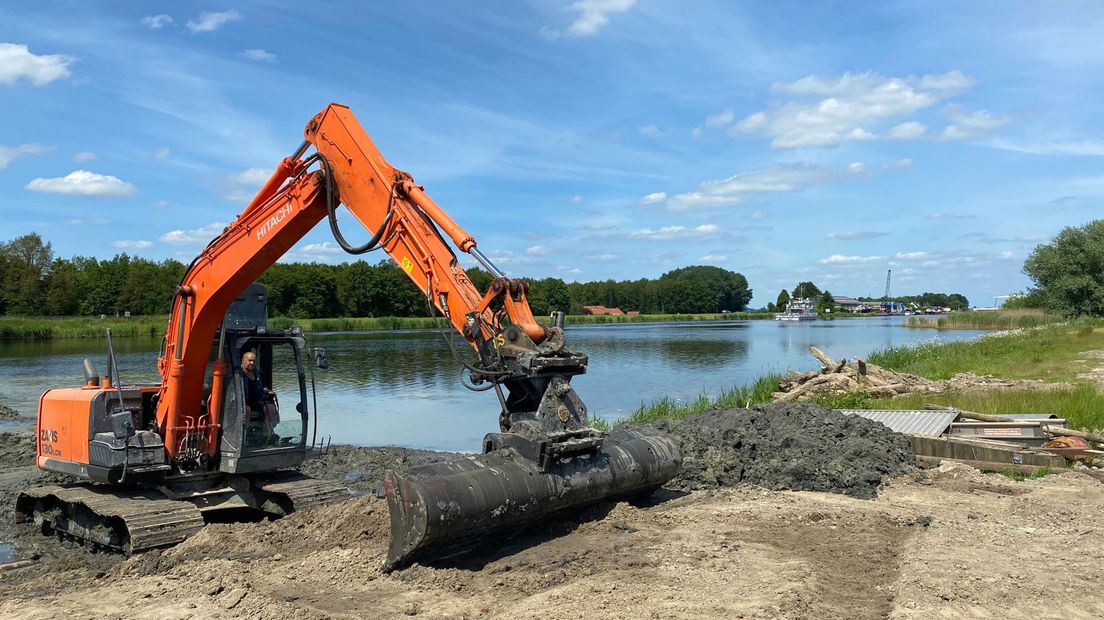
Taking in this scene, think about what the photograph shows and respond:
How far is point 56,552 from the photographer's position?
886 cm

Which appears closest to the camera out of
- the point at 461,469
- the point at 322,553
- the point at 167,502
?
the point at 461,469

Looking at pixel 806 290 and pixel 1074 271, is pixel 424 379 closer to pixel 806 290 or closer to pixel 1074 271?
pixel 1074 271

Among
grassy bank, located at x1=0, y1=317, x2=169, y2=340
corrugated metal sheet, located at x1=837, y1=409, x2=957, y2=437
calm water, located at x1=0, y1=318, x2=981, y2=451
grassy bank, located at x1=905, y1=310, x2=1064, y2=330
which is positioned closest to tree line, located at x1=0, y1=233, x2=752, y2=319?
grassy bank, located at x1=0, y1=317, x2=169, y2=340

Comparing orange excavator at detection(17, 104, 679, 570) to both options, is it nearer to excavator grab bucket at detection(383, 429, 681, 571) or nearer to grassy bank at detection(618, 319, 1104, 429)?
excavator grab bucket at detection(383, 429, 681, 571)

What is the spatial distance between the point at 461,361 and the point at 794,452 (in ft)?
17.4

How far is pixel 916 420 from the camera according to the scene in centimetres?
1361

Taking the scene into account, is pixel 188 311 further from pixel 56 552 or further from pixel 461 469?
pixel 461 469

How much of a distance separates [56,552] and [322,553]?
3.40 metres

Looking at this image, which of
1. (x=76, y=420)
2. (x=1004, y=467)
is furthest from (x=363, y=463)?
(x=1004, y=467)

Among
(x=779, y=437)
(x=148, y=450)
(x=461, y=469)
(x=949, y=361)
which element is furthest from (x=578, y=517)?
(x=949, y=361)

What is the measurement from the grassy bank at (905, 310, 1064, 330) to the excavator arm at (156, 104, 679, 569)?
53264mm

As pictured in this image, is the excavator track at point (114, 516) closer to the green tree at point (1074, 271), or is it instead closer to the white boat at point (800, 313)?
the green tree at point (1074, 271)

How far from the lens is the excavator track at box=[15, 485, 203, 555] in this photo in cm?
816

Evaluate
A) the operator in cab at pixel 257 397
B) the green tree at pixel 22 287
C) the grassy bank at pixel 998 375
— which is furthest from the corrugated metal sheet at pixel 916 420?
the green tree at pixel 22 287
